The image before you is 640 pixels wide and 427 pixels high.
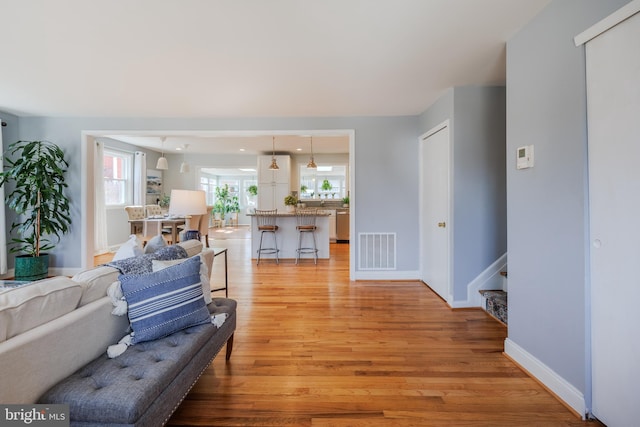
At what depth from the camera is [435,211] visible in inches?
149

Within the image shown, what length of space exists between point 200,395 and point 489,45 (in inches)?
130

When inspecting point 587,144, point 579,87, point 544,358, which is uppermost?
point 579,87

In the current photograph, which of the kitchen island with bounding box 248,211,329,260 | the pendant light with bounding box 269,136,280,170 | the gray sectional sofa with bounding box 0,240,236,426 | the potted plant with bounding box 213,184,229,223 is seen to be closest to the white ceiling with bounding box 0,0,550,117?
the gray sectional sofa with bounding box 0,240,236,426

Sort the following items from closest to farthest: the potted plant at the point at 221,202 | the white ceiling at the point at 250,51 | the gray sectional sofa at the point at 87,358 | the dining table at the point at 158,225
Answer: the gray sectional sofa at the point at 87,358, the white ceiling at the point at 250,51, the dining table at the point at 158,225, the potted plant at the point at 221,202

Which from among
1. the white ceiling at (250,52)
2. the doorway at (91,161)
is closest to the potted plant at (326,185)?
the doorway at (91,161)

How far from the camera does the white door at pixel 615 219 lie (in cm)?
140

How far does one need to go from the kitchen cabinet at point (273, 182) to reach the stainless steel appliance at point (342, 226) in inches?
60.5

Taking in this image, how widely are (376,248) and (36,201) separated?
472 centimetres

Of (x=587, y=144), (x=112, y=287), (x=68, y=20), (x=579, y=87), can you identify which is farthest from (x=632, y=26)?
(x=68, y=20)

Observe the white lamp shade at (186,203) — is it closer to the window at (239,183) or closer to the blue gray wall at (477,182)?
the blue gray wall at (477,182)

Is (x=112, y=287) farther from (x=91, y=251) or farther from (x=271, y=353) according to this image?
(x=91, y=251)

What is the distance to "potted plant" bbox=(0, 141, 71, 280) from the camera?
4094mm

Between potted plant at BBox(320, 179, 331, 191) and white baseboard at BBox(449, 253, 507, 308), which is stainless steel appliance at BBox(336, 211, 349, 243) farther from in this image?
white baseboard at BBox(449, 253, 507, 308)

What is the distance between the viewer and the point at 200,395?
181 centimetres
